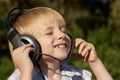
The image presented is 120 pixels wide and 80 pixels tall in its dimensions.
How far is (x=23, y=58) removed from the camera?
279 centimetres

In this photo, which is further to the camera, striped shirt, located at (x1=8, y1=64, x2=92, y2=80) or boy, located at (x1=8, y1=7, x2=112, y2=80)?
striped shirt, located at (x1=8, y1=64, x2=92, y2=80)

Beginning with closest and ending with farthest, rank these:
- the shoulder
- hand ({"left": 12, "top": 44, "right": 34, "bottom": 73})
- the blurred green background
Answer: hand ({"left": 12, "top": 44, "right": 34, "bottom": 73})
the shoulder
the blurred green background

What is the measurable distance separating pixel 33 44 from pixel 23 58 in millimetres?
92

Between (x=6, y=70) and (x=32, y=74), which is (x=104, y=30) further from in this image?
(x=32, y=74)

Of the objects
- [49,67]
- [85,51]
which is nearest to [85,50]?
[85,51]

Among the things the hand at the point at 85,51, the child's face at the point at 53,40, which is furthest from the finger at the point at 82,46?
the child's face at the point at 53,40

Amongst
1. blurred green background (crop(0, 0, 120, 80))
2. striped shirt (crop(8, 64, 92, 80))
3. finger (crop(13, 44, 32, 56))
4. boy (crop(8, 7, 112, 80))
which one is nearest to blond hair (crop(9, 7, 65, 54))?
boy (crop(8, 7, 112, 80))

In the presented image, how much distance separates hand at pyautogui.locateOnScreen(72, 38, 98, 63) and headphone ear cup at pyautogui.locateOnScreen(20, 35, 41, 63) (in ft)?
1.12

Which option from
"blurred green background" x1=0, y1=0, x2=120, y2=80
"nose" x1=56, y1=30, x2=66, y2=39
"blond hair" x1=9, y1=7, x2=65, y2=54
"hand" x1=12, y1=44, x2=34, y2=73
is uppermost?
"blond hair" x1=9, y1=7, x2=65, y2=54

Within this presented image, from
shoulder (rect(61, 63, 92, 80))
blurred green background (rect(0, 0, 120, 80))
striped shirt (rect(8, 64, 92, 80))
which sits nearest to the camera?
striped shirt (rect(8, 64, 92, 80))

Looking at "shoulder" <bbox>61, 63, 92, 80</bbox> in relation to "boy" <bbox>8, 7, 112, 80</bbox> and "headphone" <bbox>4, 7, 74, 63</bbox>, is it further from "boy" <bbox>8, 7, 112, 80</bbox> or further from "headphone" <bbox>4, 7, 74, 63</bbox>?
"headphone" <bbox>4, 7, 74, 63</bbox>

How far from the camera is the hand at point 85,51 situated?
3.11m

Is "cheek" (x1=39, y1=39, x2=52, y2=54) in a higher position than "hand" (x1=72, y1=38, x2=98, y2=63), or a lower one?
higher

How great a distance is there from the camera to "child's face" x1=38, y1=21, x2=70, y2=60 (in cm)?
286
